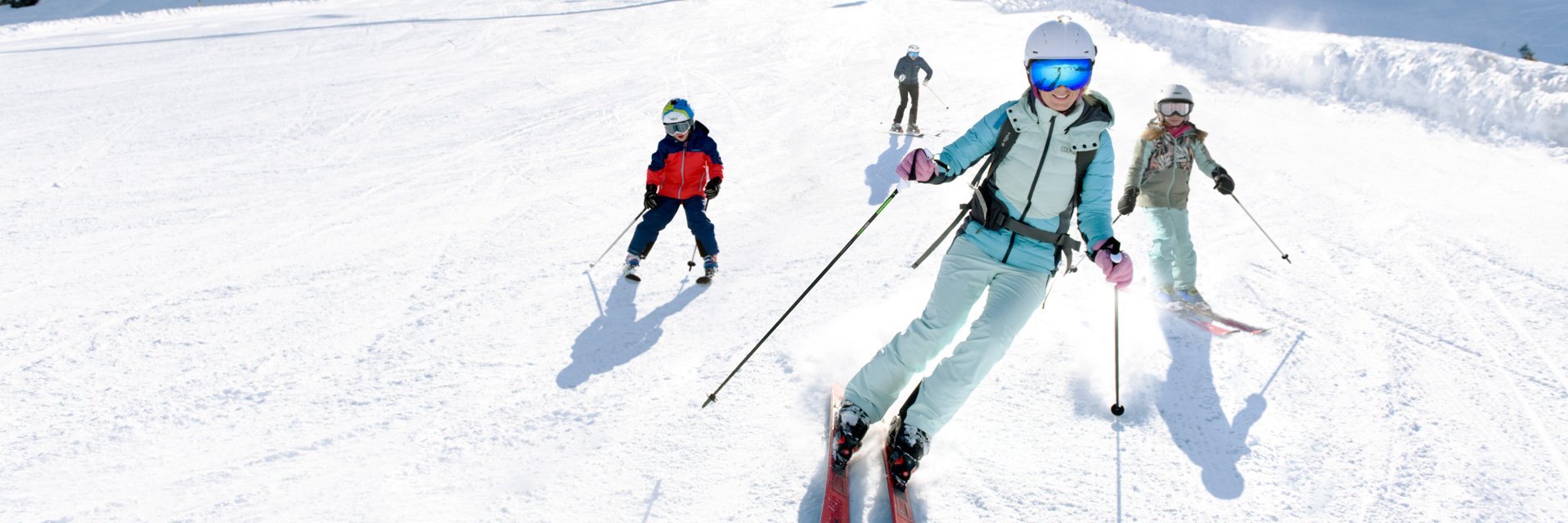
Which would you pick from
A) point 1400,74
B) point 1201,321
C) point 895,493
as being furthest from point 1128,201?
point 1400,74

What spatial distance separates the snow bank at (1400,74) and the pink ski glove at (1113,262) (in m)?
10.0

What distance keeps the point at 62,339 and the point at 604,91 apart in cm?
968

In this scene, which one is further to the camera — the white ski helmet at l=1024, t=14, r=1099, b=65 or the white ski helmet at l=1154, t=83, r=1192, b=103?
the white ski helmet at l=1154, t=83, r=1192, b=103

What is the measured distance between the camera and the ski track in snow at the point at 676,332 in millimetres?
3734

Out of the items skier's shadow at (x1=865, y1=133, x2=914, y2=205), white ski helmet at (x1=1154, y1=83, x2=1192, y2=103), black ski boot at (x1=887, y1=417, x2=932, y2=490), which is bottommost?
skier's shadow at (x1=865, y1=133, x2=914, y2=205)

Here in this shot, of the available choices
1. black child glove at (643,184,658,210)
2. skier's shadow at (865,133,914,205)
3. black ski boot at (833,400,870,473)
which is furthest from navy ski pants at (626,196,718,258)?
black ski boot at (833,400,870,473)

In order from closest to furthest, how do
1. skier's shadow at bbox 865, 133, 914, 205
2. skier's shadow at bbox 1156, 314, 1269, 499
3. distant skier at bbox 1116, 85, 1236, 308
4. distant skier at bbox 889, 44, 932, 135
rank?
1. skier's shadow at bbox 1156, 314, 1269, 499
2. distant skier at bbox 1116, 85, 1236, 308
3. skier's shadow at bbox 865, 133, 914, 205
4. distant skier at bbox 889, 44, 932, 135

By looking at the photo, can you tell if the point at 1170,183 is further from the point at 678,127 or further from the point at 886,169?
the point at 886,169

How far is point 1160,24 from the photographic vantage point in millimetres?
18797

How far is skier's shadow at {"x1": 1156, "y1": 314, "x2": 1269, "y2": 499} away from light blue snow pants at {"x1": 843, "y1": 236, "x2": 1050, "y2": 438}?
1.20m

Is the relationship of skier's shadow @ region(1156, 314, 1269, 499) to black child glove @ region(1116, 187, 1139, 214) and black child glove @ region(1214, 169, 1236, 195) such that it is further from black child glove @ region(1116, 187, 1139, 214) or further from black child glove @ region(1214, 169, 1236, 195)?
black child glove @ region(1214, 169, 1236, 195)

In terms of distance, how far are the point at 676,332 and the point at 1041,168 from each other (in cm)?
268

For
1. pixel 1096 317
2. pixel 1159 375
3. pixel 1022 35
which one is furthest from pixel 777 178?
pixel 1022 35

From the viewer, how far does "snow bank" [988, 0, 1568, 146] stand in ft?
34.2
